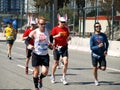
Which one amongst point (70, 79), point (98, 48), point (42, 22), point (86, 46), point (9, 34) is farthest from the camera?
point (86, 46)

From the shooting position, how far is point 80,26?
3150 centimetres

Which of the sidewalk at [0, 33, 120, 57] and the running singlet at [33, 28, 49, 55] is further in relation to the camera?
the sidewalk at [0, 33, 120, 57]

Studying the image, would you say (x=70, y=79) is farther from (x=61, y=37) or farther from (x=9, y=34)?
(x=9, y=34)

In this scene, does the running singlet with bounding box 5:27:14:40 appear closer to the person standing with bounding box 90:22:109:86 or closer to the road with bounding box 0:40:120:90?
the road with bounding box 0:40:120:90

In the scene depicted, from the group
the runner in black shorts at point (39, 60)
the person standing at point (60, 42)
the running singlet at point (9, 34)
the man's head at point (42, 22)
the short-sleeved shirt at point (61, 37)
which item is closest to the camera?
the man's head at point (42, 22)

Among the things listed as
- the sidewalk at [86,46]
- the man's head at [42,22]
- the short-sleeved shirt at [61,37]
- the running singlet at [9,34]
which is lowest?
the sidewalk at [86,46]

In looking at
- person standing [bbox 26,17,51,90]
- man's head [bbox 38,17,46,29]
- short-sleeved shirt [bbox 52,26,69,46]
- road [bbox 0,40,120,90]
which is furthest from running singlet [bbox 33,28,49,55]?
short-sleeved shirt [bbox 52,26,69,46]

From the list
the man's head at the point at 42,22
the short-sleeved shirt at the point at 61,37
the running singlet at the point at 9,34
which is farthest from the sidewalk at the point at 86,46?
the man's head at the point at 42,22

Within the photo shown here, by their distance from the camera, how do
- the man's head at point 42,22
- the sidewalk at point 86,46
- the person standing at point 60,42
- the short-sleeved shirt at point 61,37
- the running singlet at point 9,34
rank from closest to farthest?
the man's head at point 42,22 < the person standing at point 60,42 < the short-sleeved shirt at point 61,37 < the running singlet at point 9,34 < the sidewalk at point 86,46

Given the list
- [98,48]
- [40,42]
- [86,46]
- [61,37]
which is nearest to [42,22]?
[40,42]

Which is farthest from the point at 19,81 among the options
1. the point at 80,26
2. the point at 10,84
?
the point at 80,26

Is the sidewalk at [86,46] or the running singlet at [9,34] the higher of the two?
the running singlet at [9,34]

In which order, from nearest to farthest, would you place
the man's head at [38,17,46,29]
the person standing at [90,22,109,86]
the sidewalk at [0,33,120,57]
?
the man's head at [38,17,46,29] → the person standing at [90,22,109,86] → the sidewalk at [0,33,120,57]

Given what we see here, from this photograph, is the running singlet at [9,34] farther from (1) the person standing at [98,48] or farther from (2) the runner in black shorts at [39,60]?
(2) the runner in black shorts at [39,60]
